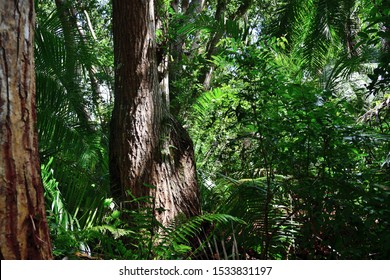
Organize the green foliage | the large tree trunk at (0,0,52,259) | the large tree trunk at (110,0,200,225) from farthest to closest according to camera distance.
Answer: the large tree trunk at (110,0,200,225), the green foliage, the large tree trunk at (0,0,52,259)

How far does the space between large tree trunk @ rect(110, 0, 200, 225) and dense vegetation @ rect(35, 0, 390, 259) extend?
245 millimetres

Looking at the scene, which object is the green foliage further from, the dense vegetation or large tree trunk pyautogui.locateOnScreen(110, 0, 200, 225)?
large tree trunk pyautogui.locateOnScreen(110, 0, 200, 225)

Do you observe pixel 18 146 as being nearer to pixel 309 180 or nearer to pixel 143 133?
pixel 309 180

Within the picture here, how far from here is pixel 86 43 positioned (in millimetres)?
6676

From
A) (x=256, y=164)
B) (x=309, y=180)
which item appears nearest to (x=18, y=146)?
(x=309, y=180)

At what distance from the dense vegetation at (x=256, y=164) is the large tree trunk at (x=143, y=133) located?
0.80 ft

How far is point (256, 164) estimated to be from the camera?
15.6ft

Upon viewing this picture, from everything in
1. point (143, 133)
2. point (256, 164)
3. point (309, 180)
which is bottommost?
point (309, 180)

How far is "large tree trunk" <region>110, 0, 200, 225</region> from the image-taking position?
4285 mm

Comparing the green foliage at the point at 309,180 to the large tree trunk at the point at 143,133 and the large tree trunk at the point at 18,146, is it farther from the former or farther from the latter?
the large tree trunk at the point at 18,146

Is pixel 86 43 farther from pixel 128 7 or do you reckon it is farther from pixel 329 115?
pixel 329 115

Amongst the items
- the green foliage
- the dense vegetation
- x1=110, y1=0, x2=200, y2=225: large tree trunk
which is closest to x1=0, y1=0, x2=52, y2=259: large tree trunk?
the dense vegetation

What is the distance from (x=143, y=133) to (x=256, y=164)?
3.91 ft

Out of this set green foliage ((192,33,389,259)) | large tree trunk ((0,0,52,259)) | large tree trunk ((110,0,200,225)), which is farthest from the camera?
large tree trunk ((110,0,200,225))
